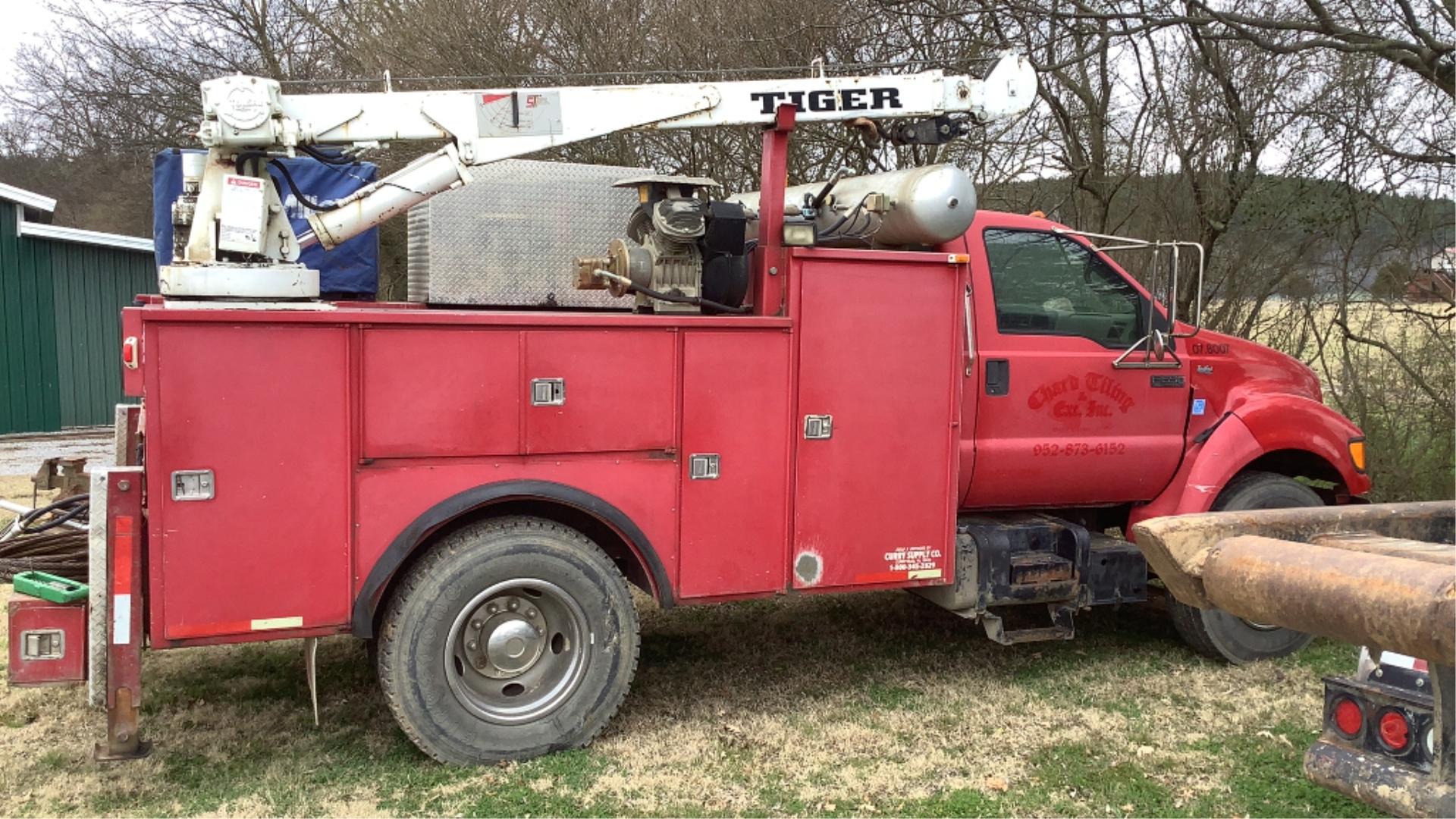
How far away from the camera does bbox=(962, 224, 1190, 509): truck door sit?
5.31 meters

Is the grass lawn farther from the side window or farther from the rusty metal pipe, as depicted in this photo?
the rusty metal pipe

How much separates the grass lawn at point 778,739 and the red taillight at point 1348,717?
945 millimetres

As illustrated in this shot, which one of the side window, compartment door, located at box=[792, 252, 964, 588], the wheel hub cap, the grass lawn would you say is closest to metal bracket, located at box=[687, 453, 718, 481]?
compartment door, located at box=[792, 252, 964, 588]

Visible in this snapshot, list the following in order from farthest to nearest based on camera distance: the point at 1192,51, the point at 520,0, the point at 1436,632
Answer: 1. the point at 520,0
2. the point at 1192,51
3. the point at 1436,632

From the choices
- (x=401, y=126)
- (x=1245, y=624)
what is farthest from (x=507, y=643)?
(x=1245, y=624)

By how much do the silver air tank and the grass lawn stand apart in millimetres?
2227

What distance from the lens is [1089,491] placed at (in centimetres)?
564

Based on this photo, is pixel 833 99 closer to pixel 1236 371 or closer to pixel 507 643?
pixel 1236 371

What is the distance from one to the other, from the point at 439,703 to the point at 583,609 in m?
0.66

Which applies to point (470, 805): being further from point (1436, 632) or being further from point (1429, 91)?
point (1429, 91)

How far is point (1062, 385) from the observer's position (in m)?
5.41

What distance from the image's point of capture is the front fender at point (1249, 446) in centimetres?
561

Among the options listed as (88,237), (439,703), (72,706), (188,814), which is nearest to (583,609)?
(439,703)

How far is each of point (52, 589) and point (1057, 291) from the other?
4576 millimetres
